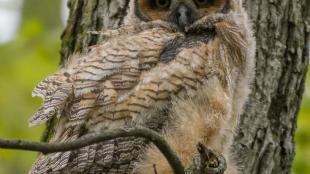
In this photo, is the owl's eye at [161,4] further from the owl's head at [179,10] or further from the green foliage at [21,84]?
the green foliage at [21,84]

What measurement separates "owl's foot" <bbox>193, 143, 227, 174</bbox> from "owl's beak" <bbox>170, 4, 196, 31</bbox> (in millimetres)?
1294

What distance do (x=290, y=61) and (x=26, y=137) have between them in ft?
10.1

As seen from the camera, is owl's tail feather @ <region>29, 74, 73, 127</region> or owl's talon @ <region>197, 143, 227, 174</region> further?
owl's tail feather @ <region>29, 74, 73, 127</region>

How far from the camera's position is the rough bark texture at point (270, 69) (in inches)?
198

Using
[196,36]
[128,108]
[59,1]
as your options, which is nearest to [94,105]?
[128,108]

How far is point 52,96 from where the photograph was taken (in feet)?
14.1

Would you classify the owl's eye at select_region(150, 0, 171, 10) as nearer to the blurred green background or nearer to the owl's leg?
the owl's leg

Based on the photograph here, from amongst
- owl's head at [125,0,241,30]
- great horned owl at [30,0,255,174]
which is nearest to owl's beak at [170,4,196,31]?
owl's head at [125,0,241,30]

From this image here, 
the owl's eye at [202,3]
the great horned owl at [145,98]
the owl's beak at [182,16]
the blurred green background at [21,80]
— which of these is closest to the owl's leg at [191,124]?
the great horned owl at [145,98]

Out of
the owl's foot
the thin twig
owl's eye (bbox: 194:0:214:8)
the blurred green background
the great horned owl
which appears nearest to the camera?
the thin twig

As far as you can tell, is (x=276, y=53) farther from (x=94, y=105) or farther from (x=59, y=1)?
(x=59, y=1)

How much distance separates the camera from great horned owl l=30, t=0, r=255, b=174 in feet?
13.4

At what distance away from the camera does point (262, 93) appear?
16.7 feet

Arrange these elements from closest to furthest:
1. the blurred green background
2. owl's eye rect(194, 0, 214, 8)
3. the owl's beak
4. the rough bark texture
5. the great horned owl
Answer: the great horned owl → the owl's beak → owl's eye rect(194, 0, 214, 8) → the rough bark texture → the blurred green background
